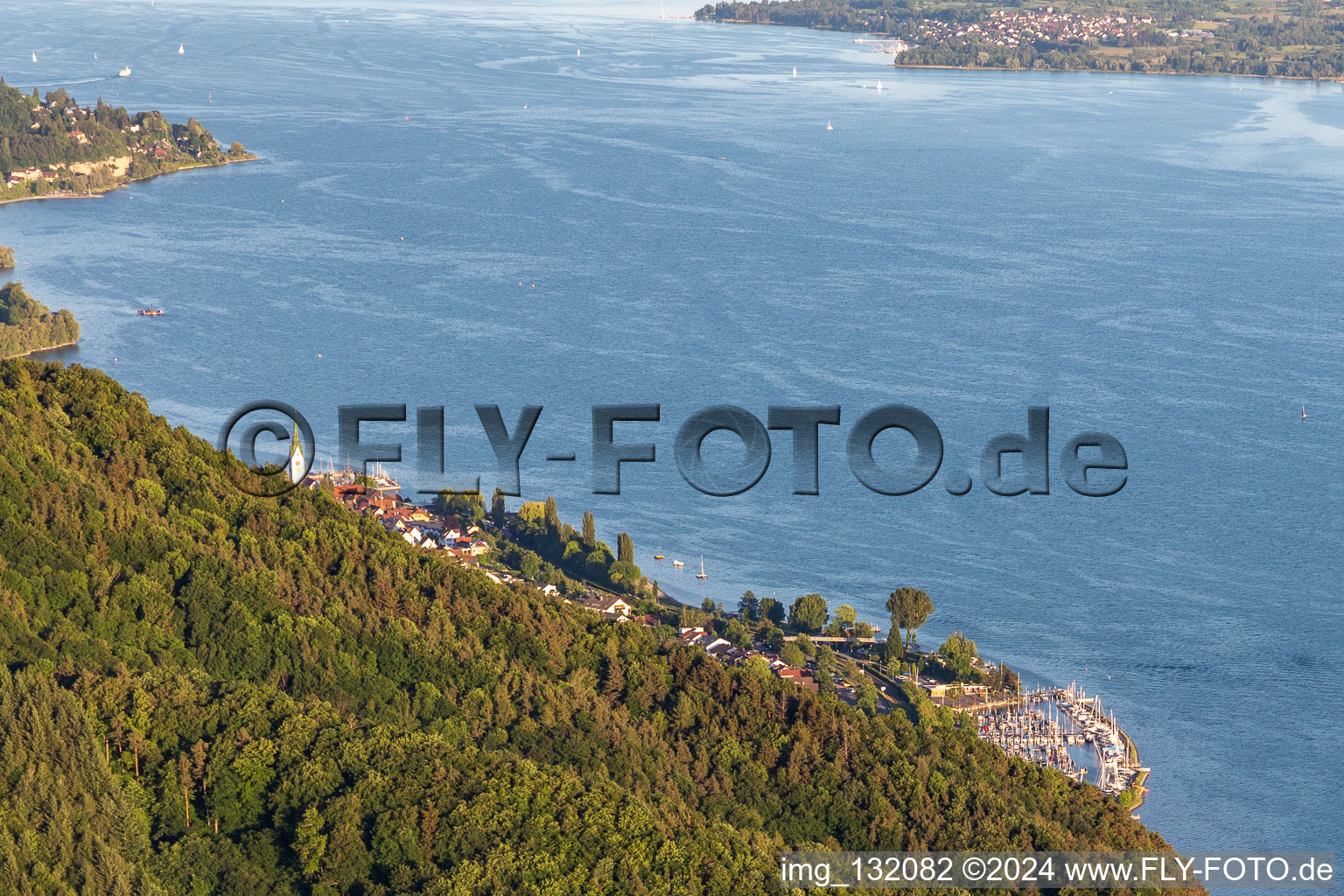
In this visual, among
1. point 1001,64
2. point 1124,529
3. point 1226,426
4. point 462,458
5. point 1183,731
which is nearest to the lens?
point 1183,731

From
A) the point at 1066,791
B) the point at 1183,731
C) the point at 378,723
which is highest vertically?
the point at 378,723

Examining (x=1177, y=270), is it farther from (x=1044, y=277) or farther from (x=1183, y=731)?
(x=1183, y=731)

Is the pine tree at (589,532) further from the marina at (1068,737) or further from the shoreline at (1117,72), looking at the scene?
the shoreline at (1117,72)

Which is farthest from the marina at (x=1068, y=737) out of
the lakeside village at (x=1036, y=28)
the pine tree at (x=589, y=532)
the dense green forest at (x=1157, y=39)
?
the lakeside village at (x=1036, y=28)

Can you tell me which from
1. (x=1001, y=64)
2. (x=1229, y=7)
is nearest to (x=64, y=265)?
(x=1001, y=64)

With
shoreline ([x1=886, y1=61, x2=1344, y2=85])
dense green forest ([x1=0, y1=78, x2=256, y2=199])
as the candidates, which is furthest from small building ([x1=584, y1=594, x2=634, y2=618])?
shoreline ([x1=886, y1=61, x2=1344, y2=85])

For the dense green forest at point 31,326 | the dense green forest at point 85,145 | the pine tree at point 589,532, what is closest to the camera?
the pine tree at point 589,532

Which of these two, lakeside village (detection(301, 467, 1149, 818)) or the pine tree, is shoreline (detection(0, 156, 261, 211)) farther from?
the pine tree
